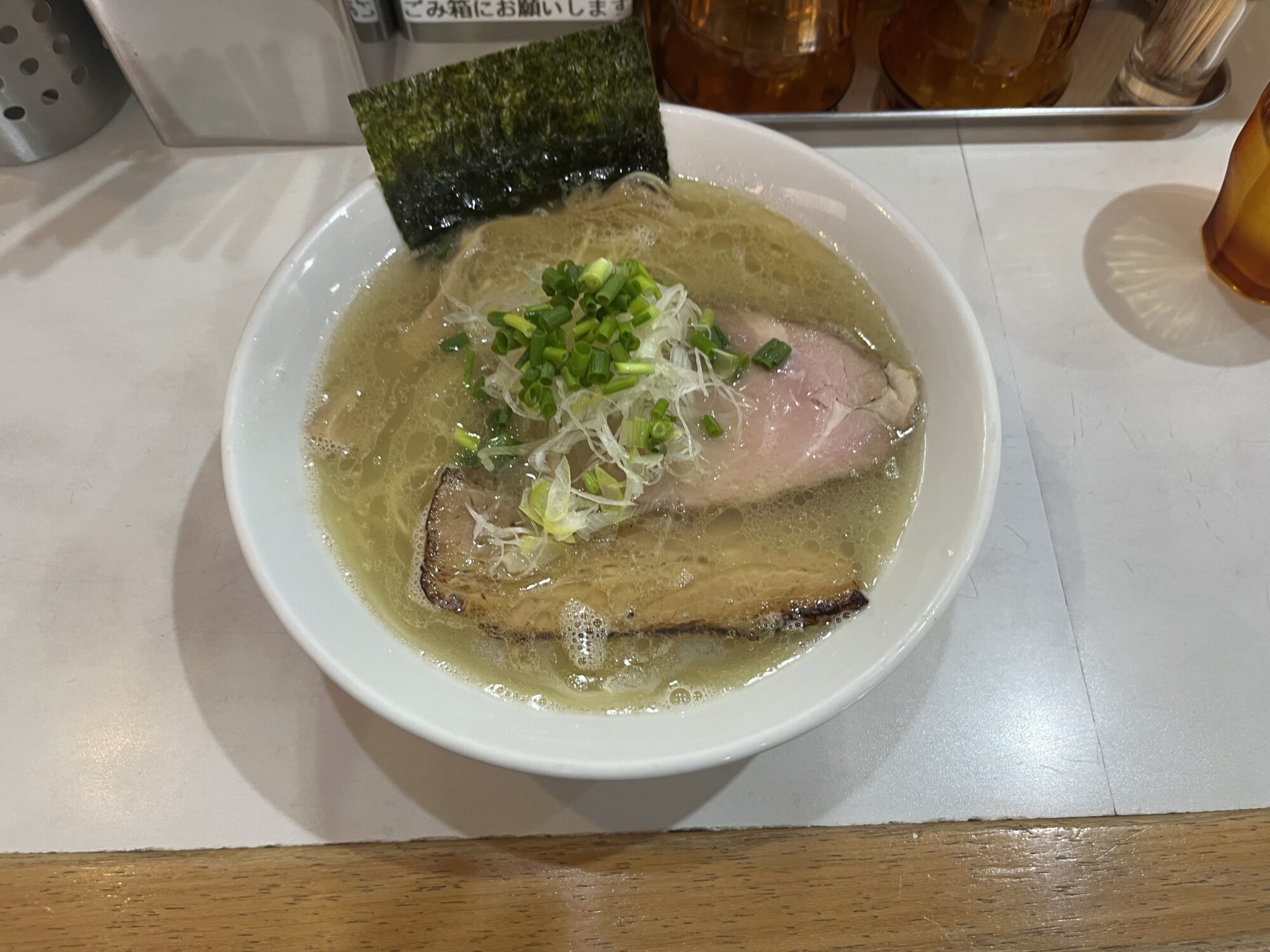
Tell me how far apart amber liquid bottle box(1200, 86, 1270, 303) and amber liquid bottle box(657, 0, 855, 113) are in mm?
681

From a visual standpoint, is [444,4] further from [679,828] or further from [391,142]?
[679,828]

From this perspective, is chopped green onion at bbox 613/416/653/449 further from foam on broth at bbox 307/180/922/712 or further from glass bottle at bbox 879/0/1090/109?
glass bottle at bbox 879/0/1090/109

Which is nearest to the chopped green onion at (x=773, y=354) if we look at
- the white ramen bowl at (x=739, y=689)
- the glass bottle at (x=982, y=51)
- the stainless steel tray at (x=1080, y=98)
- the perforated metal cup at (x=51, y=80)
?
the white ramen bowl at (x=739, y=689)

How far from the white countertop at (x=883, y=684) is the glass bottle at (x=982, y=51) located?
93mm

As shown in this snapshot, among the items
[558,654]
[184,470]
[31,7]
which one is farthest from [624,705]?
[31,7]

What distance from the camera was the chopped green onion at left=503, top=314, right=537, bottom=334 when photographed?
3.46 ft

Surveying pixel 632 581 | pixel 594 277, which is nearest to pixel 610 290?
pixel 594 277

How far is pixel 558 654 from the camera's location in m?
1.02

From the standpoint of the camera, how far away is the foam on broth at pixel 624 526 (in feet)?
3.30

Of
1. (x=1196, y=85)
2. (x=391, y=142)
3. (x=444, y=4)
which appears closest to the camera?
(x=391, y=142)

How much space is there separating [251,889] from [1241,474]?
158 centimetres

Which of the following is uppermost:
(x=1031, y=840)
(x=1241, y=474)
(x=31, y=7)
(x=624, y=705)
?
(x=31, y=7)

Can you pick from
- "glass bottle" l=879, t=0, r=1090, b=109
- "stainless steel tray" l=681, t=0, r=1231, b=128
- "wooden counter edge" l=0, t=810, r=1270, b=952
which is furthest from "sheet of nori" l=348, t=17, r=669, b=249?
"wooden counter edge" l=0, t=810, r=1270, b=952

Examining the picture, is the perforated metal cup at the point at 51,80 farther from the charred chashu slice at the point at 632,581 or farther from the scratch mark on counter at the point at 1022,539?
Result: the scratch mark on counter at the point at 1022,539
